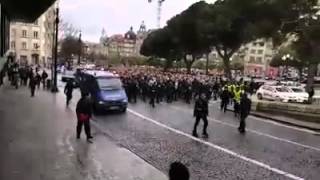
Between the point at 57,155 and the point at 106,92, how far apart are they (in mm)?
15806

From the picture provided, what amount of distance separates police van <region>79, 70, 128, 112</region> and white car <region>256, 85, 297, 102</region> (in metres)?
17.4

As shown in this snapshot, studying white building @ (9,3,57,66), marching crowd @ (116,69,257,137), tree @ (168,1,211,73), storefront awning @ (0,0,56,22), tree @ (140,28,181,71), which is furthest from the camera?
white building @ (9,3,57,66)

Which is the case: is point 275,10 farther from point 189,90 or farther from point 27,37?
point 27,37

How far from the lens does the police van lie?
31453mm

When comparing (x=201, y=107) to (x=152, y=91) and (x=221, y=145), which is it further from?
(x=152, y=91)

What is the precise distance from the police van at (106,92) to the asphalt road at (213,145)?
82 centimetres

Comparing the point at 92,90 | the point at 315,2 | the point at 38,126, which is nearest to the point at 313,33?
the point at 315,2

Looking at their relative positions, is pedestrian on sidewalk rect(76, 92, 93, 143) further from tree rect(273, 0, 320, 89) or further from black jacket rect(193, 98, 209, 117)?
tree rect(273, 0, 320, 89)

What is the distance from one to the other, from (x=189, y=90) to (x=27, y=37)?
322ft

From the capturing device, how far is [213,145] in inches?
786

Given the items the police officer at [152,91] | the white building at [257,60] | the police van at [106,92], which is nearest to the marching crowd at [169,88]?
the police officer at [152,91]

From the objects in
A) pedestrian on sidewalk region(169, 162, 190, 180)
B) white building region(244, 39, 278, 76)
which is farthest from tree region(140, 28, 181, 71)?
pedestrian on sidewalk region(169, 162, 190, 180)

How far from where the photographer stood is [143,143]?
20.2 metres

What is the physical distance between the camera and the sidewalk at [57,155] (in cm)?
1367
